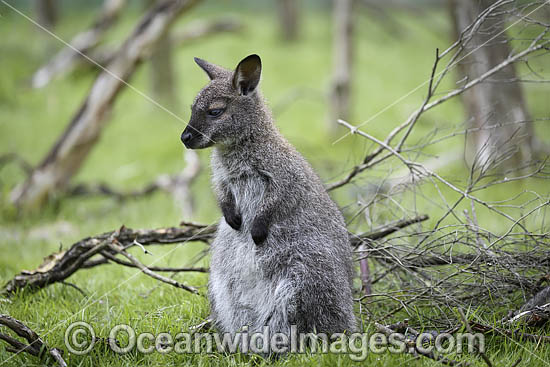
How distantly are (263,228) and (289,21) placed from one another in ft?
57.3

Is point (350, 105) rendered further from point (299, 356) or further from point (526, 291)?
point (299, 356)

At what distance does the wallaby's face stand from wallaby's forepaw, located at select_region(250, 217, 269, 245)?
1.86 feet

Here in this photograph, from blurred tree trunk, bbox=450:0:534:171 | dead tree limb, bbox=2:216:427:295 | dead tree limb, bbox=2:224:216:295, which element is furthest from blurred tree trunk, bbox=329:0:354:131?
dead tree limb, bbox=2:224:216:295

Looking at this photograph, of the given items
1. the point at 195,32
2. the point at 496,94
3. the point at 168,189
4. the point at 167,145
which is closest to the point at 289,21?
the point at 195,32

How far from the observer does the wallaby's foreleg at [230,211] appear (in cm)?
362

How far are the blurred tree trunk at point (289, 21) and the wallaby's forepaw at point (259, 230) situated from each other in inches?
677

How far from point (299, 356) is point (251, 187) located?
3.61ft

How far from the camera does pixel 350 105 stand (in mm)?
12336

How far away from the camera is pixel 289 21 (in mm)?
19797

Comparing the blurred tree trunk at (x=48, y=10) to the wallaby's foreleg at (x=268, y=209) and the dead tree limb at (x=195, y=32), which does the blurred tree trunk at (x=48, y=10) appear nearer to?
the dead tree limb at (x=195, y=32)

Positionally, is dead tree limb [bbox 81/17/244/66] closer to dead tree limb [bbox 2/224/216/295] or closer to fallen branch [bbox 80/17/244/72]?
fallen branch [bbox 80/17/244/72]

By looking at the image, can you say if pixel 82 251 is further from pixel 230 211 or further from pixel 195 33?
pixel 195 33

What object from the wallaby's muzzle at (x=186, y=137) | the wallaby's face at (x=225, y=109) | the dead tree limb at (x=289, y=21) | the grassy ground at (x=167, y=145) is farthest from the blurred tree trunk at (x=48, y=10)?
the wallaby's muzzle at (x=186, y=137)

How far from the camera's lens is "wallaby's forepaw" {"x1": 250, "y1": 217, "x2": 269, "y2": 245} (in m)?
3.43
